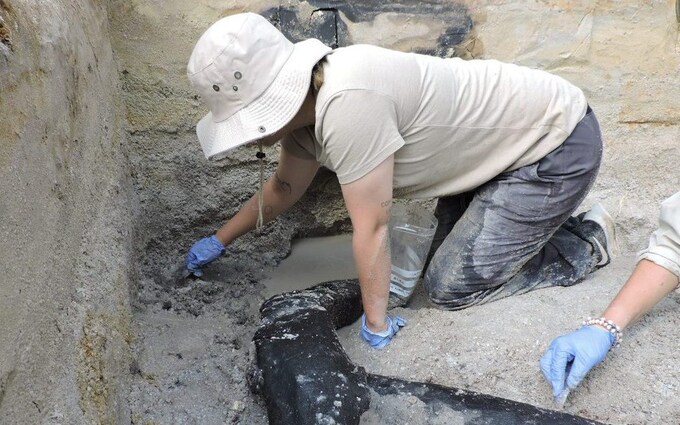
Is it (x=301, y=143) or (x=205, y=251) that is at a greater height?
(x=301, y=143)

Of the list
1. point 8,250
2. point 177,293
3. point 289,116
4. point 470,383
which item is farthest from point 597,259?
point 8,250

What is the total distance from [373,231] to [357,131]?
0.29 m

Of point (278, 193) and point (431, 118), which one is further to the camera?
point (278, 193)

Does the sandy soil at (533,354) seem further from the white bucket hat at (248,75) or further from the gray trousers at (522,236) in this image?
the white bucket hat at (248,75)

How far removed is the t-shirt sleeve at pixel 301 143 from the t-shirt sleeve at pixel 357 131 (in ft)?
0.85

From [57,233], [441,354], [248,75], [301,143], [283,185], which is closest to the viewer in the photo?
[57,233]

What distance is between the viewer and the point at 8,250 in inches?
42.1

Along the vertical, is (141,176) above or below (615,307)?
above

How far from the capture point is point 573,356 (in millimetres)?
1606

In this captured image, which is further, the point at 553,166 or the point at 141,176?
the point at 141,176

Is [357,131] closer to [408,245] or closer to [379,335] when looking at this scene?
[379,335]

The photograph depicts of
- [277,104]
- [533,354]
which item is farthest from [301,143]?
[533,354]

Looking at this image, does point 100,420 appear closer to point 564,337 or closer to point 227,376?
point 227,376

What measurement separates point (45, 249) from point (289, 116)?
625 mm
